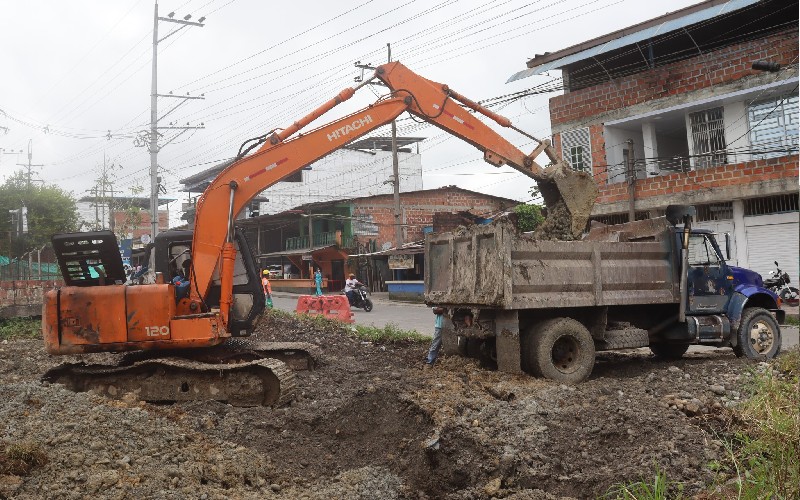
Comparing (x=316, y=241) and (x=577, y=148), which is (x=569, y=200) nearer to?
(x=577, y=148)

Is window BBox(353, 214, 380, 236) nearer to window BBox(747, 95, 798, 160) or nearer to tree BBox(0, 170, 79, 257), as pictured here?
tree BBox(0, 170, 79, 257)

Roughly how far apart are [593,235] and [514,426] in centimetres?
595

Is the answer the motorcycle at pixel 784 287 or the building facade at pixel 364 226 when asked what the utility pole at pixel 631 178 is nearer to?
the motorcycle at pixel 784 287

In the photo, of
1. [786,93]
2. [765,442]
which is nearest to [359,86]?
[765,442]

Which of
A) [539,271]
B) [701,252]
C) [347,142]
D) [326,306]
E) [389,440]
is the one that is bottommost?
[389,440]

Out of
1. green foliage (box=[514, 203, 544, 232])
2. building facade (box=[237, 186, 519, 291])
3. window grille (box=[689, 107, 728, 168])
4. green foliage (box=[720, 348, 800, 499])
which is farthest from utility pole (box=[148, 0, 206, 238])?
green foliage (box=[720, 348, 800, 499])

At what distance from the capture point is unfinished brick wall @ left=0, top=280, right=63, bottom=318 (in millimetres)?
17453

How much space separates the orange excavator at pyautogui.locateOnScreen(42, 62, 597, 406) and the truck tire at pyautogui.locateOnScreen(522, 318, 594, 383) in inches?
120

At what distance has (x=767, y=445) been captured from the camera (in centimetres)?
438

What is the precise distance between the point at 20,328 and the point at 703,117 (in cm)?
2075

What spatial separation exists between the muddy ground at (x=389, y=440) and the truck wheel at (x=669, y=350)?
7.84ft

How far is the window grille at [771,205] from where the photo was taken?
20.3 meters

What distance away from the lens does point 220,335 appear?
8.24 metres

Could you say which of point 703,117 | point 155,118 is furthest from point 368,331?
point 155,118
